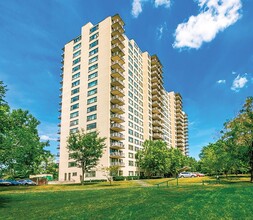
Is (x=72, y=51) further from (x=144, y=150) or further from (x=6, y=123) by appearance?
(x=6, y=123)

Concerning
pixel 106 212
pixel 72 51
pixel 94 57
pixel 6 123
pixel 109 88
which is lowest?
pixel 106 212

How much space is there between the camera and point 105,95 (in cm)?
7462

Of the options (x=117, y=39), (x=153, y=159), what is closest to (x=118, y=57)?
(x=117, y=39)

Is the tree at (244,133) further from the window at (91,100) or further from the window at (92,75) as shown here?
the window at (92,75)


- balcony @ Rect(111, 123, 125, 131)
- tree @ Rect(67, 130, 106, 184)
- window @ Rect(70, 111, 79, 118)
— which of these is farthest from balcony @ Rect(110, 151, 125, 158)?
window @ Rect(70, 111, 79, 118)

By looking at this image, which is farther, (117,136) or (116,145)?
(117,136)

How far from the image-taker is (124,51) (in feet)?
281

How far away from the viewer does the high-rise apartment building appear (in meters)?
73.4

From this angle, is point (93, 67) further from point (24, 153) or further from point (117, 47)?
point (24, 153)

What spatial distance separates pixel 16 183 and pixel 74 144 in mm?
22806

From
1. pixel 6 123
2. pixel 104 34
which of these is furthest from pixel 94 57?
pixel 6 123

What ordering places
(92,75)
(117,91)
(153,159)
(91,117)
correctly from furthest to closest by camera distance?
(92,75), (153,159), (91,117), (117,91)

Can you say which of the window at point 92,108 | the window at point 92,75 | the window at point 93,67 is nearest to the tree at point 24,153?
the window at point 92,108

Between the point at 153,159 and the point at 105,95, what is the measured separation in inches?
930
